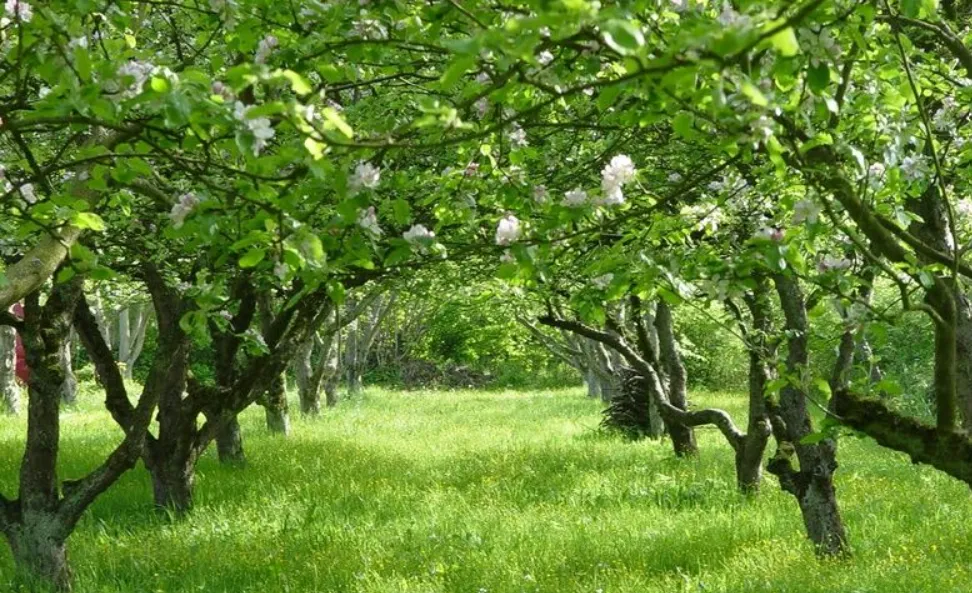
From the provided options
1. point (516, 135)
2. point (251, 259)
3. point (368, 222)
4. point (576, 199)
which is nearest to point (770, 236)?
point (576, 199)

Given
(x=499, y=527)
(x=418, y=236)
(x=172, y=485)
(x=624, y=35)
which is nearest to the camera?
(x=624, y=35)

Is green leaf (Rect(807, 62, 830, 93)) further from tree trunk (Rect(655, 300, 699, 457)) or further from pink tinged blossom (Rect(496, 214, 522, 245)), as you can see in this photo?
tree trunk (Rect(655, 300, 699, 457))

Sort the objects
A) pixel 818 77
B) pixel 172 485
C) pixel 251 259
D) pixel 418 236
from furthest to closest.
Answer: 1. pixel 172 485
2. pixel 418 236
3. pixel 251 259
4. pixel 818 77

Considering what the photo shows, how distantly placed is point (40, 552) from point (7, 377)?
15.6 m

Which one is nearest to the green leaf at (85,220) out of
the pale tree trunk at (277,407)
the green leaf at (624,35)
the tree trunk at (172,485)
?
the green leaf at (624,35)

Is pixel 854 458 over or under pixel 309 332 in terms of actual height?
under

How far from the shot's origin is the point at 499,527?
323 inches

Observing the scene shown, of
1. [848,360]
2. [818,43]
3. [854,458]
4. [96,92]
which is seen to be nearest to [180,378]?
[848,360]

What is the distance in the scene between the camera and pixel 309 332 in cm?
940

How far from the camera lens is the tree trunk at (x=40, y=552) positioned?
6406mm

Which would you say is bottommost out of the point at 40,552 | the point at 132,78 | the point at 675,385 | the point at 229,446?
the point at 40,552

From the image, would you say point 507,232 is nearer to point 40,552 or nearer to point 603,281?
point 603,281

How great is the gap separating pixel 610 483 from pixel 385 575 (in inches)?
182

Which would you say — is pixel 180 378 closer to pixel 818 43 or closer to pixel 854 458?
pixel 818 43
